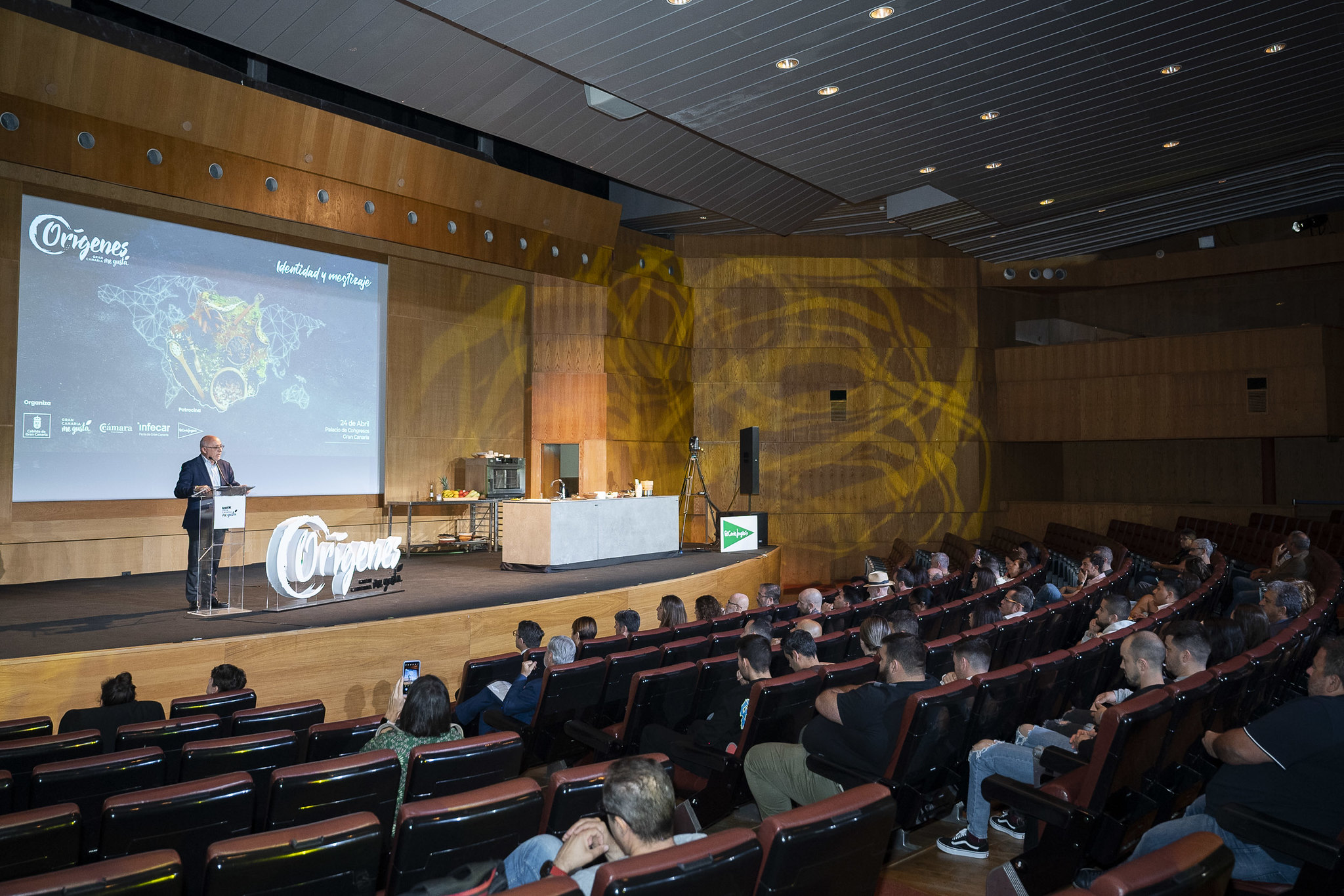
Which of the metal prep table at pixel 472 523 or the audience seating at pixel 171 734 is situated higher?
the metal prep table at pixel 472 523

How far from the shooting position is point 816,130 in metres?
9.45

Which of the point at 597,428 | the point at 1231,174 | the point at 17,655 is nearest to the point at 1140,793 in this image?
the point at 17,655

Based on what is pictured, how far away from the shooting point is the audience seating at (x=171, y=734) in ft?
11.4

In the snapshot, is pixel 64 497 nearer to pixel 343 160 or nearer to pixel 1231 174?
pixel 343 160

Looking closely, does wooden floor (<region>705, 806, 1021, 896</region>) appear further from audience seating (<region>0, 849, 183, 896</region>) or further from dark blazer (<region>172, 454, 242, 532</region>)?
dark blazer (<region>172, 454, 242, 532</region>)

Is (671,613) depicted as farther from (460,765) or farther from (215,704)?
(460,765)

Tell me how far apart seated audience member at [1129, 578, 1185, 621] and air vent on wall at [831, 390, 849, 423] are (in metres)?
9.11

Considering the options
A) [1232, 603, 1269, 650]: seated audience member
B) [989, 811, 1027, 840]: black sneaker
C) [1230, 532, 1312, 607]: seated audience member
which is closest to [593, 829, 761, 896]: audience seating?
[989, 811, 1027, 840]: black sneaker

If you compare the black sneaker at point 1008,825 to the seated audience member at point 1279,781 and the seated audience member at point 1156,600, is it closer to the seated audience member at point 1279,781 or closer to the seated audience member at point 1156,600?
the seated audience member at point 1279,781

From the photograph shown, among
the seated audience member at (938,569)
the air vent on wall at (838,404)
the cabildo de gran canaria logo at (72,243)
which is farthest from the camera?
the air vent on wall at (838,404)

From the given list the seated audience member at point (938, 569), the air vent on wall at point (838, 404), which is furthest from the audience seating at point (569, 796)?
the air vent on wall at point (838, 404)

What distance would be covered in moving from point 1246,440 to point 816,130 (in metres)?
10.4

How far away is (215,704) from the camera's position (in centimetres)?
428

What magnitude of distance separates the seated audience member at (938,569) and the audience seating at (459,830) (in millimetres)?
6386
